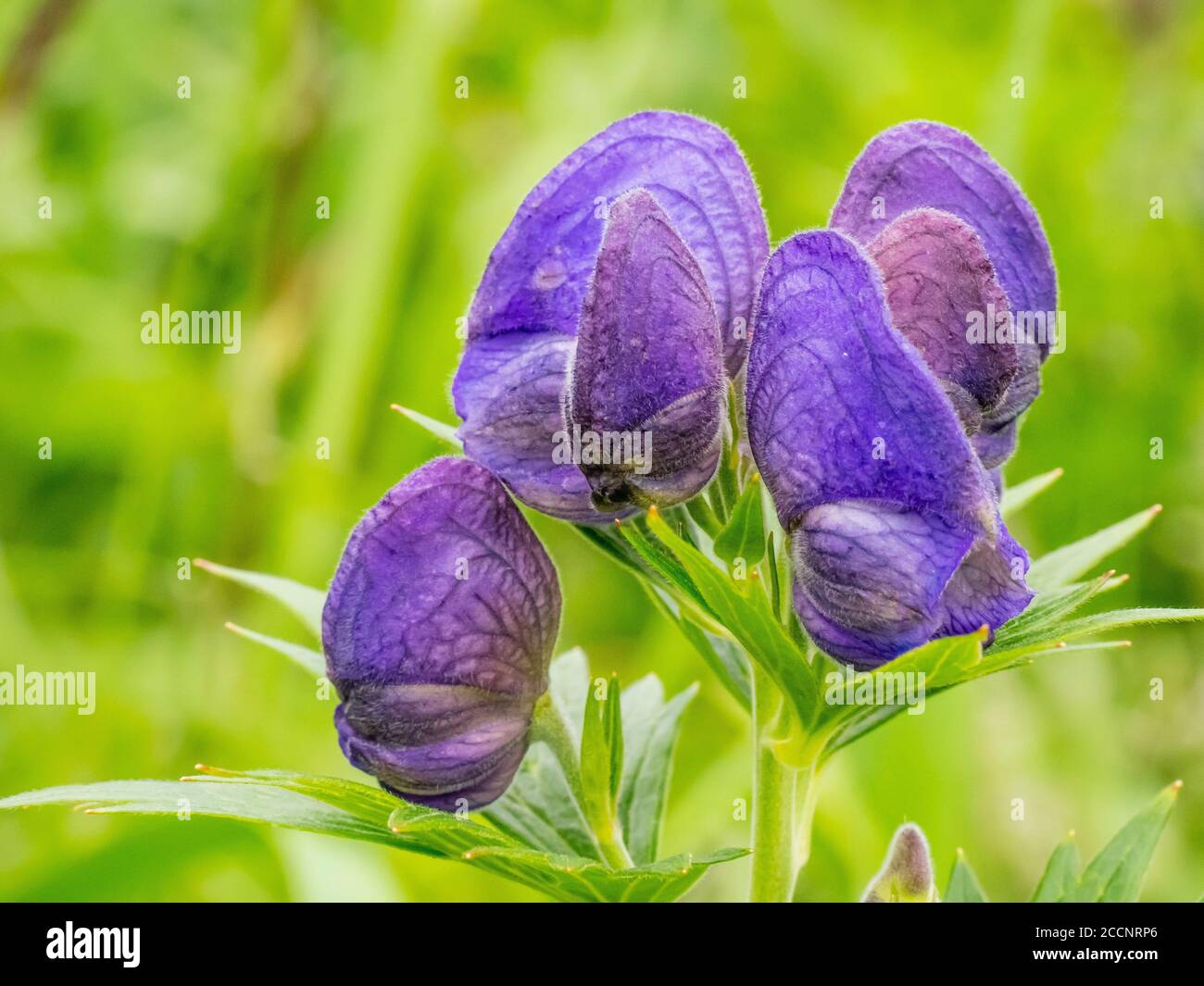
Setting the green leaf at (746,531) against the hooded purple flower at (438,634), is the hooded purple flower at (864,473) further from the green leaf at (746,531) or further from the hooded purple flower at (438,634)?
the hooded purple flower at (438,634)

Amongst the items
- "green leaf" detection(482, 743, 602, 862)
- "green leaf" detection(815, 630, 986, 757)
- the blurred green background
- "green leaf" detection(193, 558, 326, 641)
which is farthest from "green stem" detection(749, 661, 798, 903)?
the blurred green background

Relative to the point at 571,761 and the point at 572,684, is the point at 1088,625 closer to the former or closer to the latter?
the point at 571,761

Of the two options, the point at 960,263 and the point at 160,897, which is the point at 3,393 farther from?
the point at 960,263

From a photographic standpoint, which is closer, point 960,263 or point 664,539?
point 664,539

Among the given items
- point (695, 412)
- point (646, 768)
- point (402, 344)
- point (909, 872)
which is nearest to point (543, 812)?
point (646, 768)

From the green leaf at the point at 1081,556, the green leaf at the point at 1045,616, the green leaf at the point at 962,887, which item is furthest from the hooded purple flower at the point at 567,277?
the green leaf at the point at 962,887
